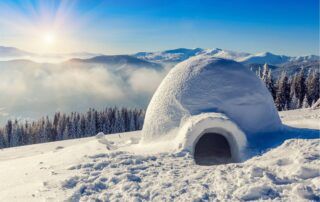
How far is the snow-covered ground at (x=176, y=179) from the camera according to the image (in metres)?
6.54

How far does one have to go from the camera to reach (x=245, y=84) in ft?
36.4

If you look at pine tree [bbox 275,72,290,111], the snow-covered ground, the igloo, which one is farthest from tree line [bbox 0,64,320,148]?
the snow-covered ground

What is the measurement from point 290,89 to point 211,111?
40398mm

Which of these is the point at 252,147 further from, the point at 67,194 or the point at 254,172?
the point at 67,194

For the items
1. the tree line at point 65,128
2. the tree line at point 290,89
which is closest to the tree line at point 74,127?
the tree line at point 65,128

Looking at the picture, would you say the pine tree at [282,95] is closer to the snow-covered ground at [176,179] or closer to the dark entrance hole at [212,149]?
the dark entrance hole at [212,149]

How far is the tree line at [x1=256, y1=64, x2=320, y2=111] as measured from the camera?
43438 mm

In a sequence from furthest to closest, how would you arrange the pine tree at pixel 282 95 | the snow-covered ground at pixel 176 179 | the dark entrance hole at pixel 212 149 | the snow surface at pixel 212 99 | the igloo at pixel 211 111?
the pine tree at pixel 282 95 → the dark entrance hole at pixel 212 149 → the snow surface at pixel 212 99 → the igloo at pixel 211 111 → the snow-covered ground at pixel 176 179

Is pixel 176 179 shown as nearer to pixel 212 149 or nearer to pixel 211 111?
pixel 211 111

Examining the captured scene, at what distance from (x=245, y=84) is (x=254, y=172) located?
4.60 metres

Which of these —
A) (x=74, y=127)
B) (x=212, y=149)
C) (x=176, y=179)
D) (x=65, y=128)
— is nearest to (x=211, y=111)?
(x=212, y=149)

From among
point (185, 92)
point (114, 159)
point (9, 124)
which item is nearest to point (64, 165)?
point (114, 159)

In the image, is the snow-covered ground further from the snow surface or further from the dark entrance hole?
the dark entrance hole

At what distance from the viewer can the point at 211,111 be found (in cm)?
1034
